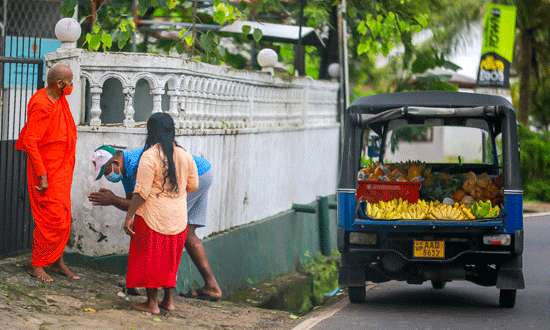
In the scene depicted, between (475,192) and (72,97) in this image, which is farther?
(475,192)

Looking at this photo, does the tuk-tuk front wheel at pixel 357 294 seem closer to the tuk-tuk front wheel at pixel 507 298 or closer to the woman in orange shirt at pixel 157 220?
the tuk-tuk front wheel at pixel 507 298

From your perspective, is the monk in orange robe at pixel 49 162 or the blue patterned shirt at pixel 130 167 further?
the blue patterned shirt at pixel 130 167

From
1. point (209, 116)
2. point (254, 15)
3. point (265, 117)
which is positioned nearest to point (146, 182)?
point (209, 116)

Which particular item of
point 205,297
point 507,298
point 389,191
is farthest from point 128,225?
point 507,298

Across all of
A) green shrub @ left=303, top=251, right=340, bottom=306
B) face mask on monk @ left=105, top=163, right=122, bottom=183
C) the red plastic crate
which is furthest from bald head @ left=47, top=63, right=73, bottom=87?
green shrub @ left=303, top=251, right=340, bottom=306

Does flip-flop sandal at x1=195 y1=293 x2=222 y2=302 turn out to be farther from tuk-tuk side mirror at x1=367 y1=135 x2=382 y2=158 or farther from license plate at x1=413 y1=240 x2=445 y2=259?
tuk-tuk side mirror at x1=367 y1=135 x2=382 y2=158

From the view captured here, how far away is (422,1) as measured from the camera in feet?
71.2

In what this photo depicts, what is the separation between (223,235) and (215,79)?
167cm

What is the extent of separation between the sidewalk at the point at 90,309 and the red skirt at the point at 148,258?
296 millimetres

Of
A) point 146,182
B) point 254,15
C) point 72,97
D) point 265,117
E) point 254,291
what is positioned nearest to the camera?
point 146,182

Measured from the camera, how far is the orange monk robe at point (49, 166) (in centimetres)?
1009

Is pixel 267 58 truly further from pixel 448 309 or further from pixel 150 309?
pixel 150 309

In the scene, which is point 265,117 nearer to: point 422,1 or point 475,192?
point 475,192

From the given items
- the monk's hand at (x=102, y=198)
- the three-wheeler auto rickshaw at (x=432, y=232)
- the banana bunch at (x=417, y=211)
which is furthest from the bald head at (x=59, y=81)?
the banana bunch at (x=417, y=211)
